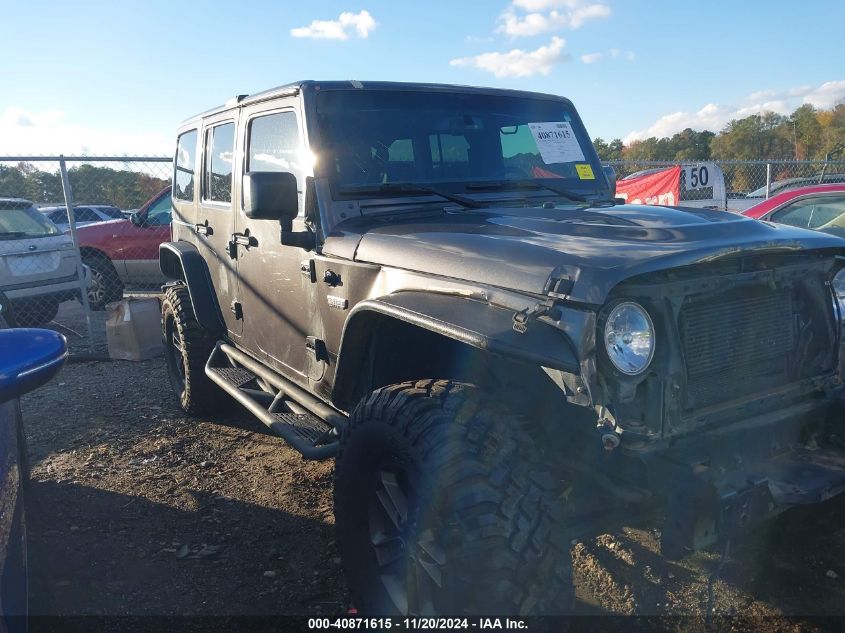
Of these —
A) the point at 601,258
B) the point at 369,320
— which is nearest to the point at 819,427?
the point at 601,258

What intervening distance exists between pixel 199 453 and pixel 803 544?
3487mm

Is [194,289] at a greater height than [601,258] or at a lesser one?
lesser

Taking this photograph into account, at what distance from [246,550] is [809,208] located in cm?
607

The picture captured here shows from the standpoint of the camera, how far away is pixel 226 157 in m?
4.29

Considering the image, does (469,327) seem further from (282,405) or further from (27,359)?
(282,405)

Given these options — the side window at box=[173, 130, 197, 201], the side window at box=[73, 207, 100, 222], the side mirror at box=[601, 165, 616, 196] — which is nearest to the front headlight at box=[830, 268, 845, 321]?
the side mirror at box=[601, 165, 616, 196]

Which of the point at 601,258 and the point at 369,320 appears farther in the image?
the point at 369,320

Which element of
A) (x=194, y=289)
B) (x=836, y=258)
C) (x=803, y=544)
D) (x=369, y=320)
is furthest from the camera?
(x=194, y=289)

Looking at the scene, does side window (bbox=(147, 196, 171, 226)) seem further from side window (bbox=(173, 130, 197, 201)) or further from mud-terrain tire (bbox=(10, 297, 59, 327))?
side window (bbox=(173, 130, 197, 201))

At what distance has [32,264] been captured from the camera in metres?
7.82

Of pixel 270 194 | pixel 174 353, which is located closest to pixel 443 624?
pixel 270 194

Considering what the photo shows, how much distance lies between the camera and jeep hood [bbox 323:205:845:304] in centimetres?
206

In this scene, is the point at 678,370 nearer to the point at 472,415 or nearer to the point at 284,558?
the point at 472,415

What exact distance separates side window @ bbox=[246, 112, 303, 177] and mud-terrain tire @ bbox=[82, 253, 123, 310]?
7.48 metres
